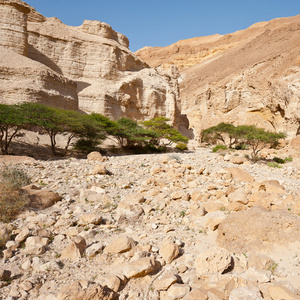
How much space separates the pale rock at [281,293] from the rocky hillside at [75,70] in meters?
17.6

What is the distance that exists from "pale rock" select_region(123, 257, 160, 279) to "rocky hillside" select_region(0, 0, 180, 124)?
16.1 meters

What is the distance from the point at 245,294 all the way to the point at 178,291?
82 cm

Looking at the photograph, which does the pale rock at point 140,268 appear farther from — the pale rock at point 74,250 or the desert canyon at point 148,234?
the pale rock at point 74,250

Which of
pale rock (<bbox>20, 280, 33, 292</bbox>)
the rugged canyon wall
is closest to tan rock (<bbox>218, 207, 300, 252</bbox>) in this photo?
pale rock (<bbox>20, 280, 33, 292</bbox>)

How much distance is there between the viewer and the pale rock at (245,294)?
2.55 meters

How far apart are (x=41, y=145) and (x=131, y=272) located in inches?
571

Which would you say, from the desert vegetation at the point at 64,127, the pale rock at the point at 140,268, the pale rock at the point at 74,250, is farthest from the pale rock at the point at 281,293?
the desert vegetation at the point at 64,127

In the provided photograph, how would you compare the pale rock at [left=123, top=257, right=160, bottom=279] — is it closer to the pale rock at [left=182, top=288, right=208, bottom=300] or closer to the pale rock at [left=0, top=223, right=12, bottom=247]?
the pale rock at [left=182, top=288, right=208, bottom=300]

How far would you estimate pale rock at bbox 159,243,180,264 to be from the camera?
3602 millimetres

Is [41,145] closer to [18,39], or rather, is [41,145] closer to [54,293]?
[18,39]

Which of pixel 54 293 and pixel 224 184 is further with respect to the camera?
pixel 224 184

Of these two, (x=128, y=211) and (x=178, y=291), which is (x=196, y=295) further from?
(x=128, y=211)

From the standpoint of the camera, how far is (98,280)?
3156mm

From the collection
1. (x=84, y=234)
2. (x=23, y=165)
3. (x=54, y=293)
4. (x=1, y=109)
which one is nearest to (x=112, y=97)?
(x=1, y=109)
